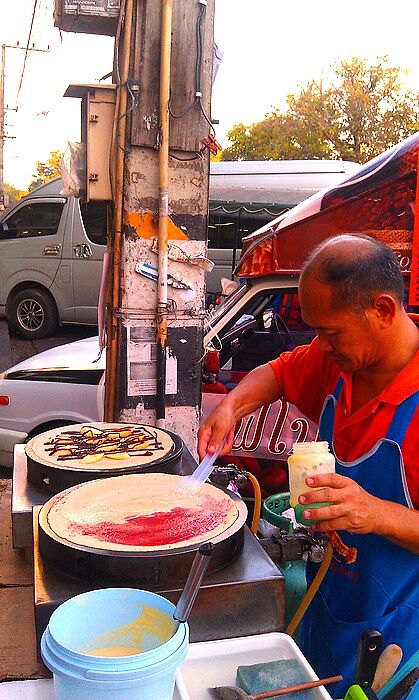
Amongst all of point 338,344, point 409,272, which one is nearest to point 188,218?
point 409,272

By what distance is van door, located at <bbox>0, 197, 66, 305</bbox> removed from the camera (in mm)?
12422

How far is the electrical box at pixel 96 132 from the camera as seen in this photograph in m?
3.66

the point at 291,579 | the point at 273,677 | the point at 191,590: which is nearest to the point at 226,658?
the point at 273,677

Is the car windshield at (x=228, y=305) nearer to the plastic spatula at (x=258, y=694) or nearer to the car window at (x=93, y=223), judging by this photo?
the plastic spatula at (x=258, y=694)

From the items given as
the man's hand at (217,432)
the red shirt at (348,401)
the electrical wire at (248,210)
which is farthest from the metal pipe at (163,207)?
the electrical wire at (248,210)

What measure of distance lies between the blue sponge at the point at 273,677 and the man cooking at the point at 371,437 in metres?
0.36

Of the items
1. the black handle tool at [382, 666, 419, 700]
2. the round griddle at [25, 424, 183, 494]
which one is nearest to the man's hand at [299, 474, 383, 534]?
the black handle tool at [382, 666, 419, 700]

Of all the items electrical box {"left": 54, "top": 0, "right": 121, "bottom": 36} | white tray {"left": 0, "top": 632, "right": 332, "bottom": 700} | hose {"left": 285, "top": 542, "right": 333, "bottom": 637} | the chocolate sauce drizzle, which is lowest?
hose {"left": 285, "top": 542, "right": 333, "bottom": 637}

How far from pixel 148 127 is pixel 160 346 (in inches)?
50.0

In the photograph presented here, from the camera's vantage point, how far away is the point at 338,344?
2.01 meters

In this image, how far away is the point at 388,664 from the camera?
6.11 feet

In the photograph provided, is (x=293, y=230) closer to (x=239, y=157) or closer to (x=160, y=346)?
(x=160, y=346)

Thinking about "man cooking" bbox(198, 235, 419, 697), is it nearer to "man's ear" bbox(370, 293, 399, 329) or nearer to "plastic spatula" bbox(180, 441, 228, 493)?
"man's ear" bbox(370, 293, 399, 329)

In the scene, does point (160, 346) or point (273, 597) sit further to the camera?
point (160, 346)
